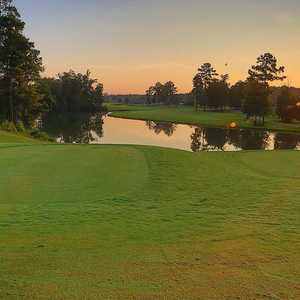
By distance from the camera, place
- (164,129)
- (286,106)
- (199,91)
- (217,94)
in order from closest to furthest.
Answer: (164,129), (286,106), (217,94), (199,91)

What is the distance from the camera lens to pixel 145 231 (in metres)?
6.28

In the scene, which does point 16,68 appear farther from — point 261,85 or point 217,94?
point 217,94

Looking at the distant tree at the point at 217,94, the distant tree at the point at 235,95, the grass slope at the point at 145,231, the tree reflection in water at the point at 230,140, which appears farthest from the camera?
the distant tree at the point at 235,95

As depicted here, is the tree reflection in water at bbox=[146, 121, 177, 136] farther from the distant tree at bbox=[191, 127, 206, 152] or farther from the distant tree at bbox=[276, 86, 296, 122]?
the distant tree at bbox=[276, 86, 296, 122]

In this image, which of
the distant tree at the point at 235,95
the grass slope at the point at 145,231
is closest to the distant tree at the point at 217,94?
the distant tree at the point at 235,95

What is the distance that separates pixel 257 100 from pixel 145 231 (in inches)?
2557

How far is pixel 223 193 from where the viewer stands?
9.09 meters

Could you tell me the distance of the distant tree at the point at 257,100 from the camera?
68375mm

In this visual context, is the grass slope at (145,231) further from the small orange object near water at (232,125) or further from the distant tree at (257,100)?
the distant tree at (257,100)

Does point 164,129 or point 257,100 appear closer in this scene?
point 164,129

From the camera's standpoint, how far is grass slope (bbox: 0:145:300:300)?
4277mm

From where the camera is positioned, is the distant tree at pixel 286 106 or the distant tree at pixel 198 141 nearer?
the distant tree at pixel 198 141

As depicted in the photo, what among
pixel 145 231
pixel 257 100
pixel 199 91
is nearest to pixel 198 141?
pixel 257 100

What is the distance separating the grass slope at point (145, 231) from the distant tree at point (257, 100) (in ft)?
191
